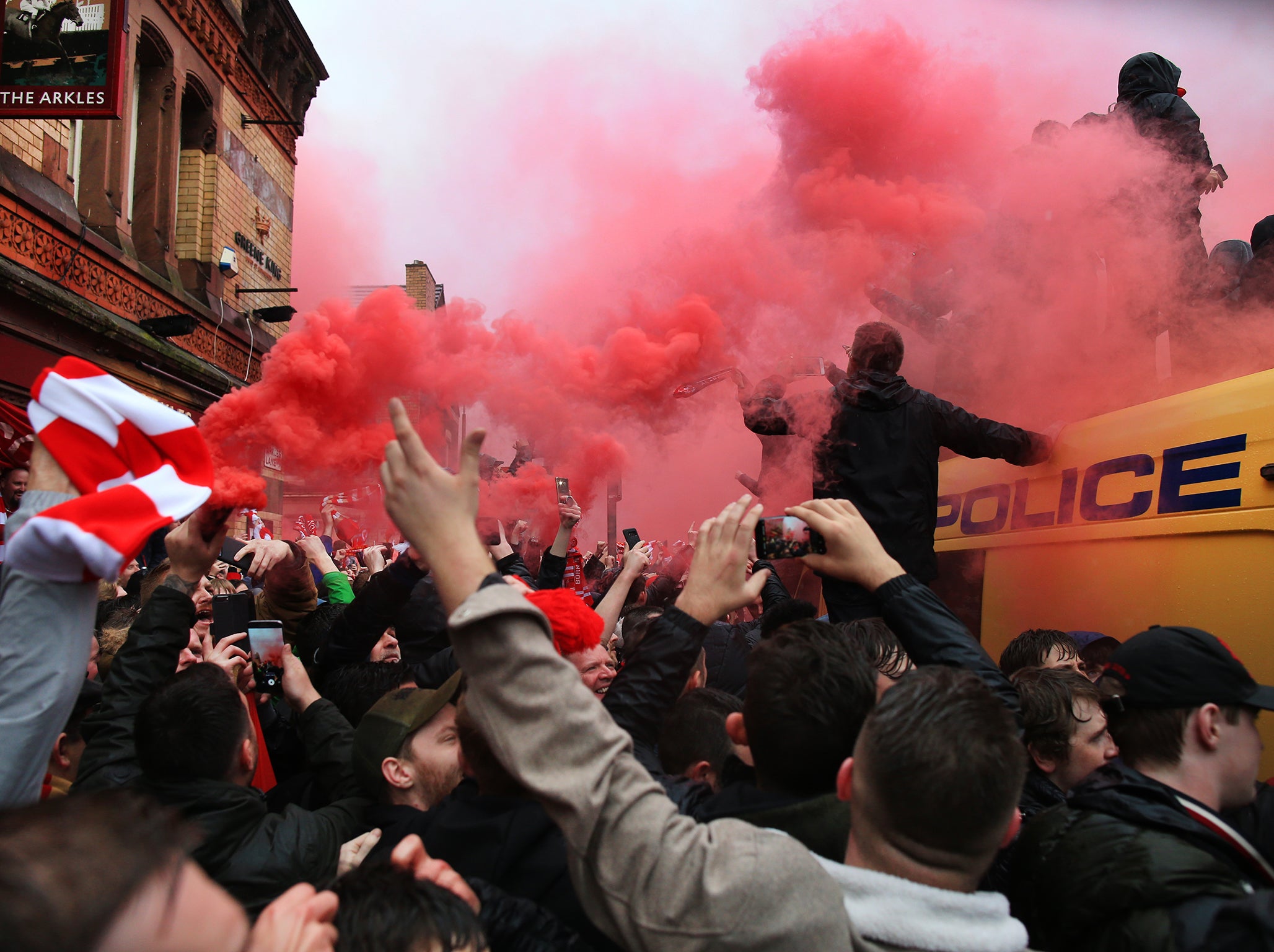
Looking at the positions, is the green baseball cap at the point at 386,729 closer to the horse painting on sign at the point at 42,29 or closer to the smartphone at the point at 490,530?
the smartphone at the point at 490,530

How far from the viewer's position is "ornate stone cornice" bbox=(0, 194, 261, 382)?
9734 mm

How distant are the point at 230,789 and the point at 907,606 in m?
1.77

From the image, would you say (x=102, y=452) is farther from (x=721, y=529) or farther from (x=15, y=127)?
(x=15, y=127)

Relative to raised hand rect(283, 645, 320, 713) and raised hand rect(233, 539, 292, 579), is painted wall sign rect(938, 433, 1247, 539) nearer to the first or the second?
raised hand rect(283, 645, 320, 713)

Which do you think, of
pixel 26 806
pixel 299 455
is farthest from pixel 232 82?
pixel 26 806

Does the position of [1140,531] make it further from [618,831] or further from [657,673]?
[618,831]

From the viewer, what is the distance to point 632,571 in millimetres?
3703

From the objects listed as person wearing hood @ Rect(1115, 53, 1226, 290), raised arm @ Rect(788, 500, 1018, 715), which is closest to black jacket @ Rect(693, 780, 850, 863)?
raised arm @ Rect(788, 500, 1018, 715)

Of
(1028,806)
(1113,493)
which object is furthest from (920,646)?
(1113,493)

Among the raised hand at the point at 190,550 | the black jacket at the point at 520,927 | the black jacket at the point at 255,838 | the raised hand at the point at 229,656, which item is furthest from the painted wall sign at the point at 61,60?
the black jacket at the point at 520,927

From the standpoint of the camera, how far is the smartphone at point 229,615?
3482 mm

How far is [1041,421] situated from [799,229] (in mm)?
2483

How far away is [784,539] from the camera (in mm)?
2506

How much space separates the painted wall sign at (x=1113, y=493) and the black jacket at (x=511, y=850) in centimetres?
298
